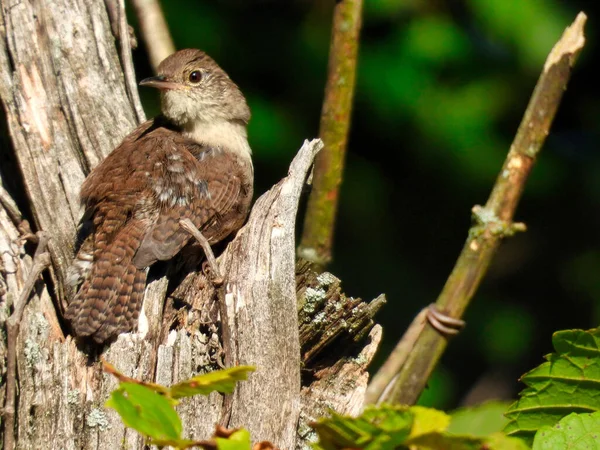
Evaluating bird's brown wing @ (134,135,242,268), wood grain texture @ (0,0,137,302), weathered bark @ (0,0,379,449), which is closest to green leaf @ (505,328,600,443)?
weathered bark @ (0,0,379,449)

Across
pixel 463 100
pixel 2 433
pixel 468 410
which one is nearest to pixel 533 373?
pixel 468 410

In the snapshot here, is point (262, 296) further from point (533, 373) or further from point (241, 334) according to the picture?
point (533, 373)

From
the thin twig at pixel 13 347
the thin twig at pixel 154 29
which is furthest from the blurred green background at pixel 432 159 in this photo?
the thin twig at pixel 13 347

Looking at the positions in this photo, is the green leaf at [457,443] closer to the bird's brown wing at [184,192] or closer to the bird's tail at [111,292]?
the bird's tail at [111,292]

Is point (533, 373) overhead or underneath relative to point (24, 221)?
underneath

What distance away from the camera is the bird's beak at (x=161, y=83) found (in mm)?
3990

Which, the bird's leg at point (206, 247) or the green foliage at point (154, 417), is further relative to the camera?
the bird's leg at point (206, 247)

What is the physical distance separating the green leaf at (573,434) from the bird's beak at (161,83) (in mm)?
2887

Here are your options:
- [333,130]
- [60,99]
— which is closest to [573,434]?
[333,130]

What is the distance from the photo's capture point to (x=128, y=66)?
3.84 m

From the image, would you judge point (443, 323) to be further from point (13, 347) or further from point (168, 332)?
point (13, 347)

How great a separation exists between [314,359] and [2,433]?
3.30 ft

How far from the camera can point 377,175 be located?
6.36 m

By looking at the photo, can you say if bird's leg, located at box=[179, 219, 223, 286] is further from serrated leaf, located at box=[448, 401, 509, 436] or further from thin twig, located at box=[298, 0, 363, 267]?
thin twig, located at box=[298, 0, 363, 267]
